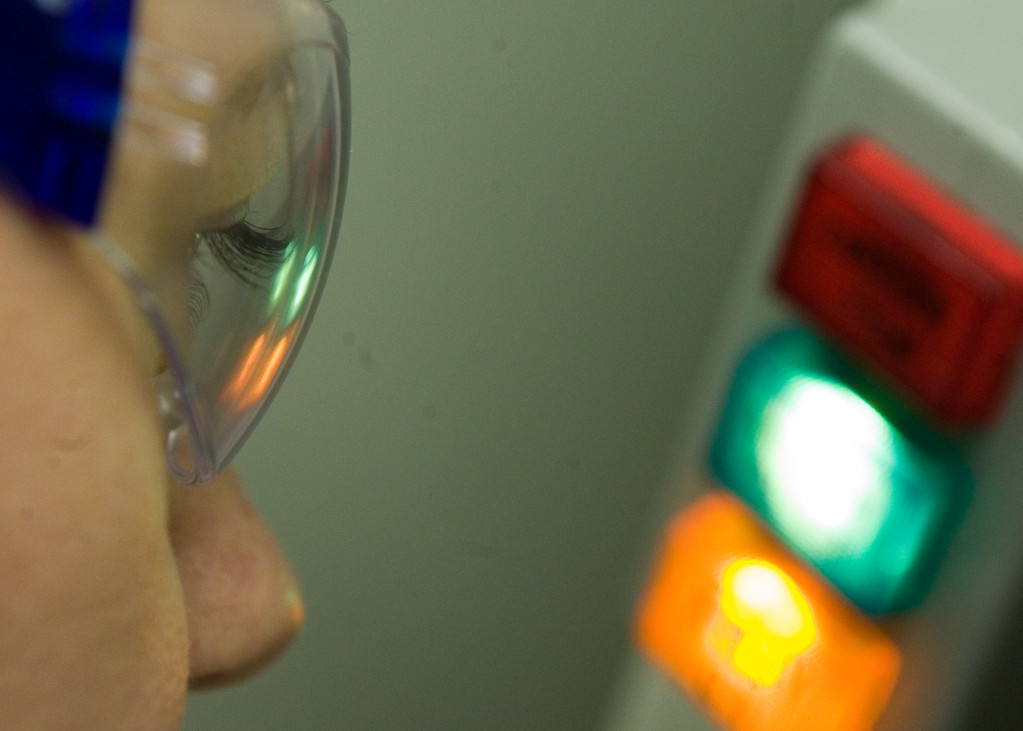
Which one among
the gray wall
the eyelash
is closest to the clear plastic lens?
the eyelash

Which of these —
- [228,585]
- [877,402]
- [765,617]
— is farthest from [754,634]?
[228,585]

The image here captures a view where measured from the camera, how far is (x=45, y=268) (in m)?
0.34

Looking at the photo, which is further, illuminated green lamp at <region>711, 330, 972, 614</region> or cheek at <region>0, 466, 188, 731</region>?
illuminated green lamp at <region>711, 330, 972, 614</region>

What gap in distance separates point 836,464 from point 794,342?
0.05 metres

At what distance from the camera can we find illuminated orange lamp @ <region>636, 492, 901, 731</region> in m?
0.55

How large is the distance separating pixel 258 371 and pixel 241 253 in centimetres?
5

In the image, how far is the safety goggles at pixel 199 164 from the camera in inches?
12.9

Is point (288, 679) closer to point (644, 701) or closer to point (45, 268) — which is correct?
point (644, 701)

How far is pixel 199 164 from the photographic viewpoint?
36cm

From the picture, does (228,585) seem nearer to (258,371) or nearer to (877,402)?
(258,371)

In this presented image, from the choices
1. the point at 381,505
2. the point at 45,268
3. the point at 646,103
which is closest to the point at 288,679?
the point at 381,505

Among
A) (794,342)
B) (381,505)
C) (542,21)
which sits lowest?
(381,505)

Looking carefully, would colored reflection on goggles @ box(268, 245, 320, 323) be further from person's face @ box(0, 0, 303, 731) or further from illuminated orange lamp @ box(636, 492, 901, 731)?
illuminated orange lamp @ box(636, 492, 901, 731)

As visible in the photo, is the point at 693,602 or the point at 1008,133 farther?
the point at 693,602
